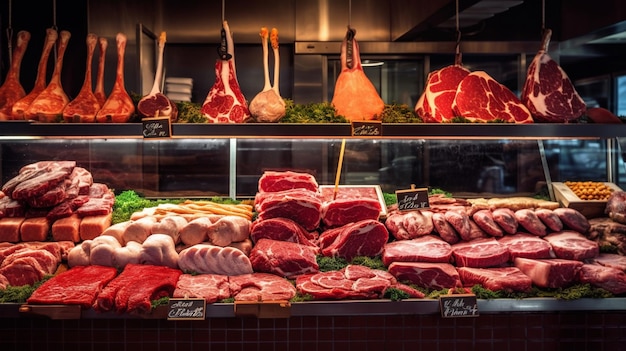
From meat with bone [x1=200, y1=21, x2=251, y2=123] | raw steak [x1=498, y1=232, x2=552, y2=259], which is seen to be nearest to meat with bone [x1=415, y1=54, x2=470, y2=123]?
raw steak [x1=498, y1=232, x2=552, y2=259]

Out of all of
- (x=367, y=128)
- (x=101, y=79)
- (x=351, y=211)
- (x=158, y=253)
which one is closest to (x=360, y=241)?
(x=351, y=211)

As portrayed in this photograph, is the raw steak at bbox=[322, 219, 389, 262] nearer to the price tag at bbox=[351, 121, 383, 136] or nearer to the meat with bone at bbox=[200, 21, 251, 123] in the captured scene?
the price tag at bbox=[351, 121, 383, 136]

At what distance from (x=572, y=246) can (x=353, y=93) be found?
6.20ft

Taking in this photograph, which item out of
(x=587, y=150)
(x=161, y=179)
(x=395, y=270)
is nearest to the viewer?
(x=395, y=270)

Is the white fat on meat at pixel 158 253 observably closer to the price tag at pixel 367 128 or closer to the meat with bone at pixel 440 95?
the price tag at pixel 367 128

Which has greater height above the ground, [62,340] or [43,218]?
[43,218]

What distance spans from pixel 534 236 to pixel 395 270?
1.21 m

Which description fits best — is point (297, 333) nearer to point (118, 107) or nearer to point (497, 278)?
point (497, 278)

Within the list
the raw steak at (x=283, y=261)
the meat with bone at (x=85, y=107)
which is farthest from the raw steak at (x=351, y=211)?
the meat with bone at (x=85, y=107)

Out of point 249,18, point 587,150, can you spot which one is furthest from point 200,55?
point 587,150

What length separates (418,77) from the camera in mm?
7953

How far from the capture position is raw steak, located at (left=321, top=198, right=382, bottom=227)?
4527mm

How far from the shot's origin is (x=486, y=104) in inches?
173

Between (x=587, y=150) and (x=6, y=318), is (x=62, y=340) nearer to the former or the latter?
(x=6, y=318)
